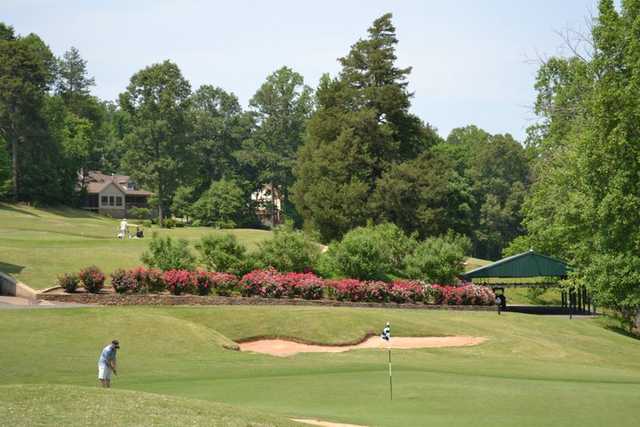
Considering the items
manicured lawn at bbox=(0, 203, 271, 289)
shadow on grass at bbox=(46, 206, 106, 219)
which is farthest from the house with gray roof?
manicured lawn at bbox=(0, 203, 271, 289)

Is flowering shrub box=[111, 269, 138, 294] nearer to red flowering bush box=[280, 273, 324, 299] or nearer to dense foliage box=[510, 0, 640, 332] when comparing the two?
red flowering bush box=[280, 273, 324, 299]

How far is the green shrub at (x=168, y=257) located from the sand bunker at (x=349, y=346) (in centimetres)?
1137

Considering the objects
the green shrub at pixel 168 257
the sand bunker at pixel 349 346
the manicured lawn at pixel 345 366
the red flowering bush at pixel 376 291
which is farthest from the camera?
the red flowering bush at pixel 376 291

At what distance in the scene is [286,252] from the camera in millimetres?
47500

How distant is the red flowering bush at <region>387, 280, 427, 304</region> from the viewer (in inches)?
1844

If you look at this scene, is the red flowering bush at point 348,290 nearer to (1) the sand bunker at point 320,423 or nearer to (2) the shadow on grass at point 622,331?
(2) the shadow on grass at point 622,331

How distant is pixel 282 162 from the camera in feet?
342

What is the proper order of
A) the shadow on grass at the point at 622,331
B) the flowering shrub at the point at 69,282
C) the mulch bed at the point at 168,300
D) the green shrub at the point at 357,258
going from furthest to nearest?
the green shrub at the point at 357,258 → the shadow on grass at the point at 622,331 → the flowering shrub at the point at 69,282 → the mulch bed at the point at 168,300

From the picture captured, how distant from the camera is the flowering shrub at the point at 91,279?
38469mm

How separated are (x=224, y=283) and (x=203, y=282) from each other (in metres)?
1.13

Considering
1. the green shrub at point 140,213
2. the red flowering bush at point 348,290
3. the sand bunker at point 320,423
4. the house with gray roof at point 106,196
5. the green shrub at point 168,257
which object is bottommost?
the sand bunker at point 320,423

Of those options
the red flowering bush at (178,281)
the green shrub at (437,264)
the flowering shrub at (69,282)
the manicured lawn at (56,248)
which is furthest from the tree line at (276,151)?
the flowering shrub at (69,282)

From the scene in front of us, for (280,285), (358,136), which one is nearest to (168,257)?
(280,285)

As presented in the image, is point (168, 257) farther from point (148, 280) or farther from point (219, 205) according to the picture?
point (219, 205)
